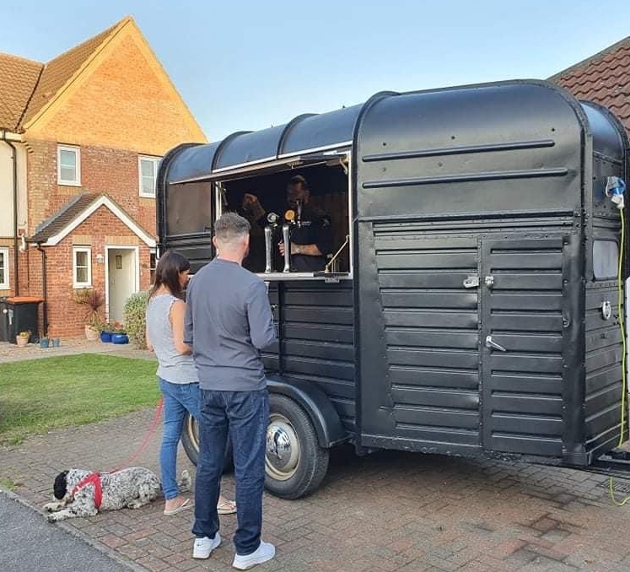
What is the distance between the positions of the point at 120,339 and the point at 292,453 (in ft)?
45.5

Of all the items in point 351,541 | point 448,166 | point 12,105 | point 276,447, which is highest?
point 12,105

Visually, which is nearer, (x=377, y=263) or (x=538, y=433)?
(x=538, y=433)

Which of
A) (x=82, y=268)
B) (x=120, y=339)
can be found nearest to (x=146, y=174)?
(x=82, y=268)

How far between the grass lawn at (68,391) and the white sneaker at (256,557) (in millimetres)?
4293

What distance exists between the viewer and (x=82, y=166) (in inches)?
810

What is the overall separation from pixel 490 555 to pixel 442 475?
1.59 meters

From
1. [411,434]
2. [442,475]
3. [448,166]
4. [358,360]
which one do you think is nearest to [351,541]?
[411,434]

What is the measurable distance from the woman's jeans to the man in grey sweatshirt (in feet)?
2.55

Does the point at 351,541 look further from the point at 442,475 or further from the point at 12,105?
the point at 12,105

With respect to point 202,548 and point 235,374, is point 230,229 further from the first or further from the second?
point 202,548

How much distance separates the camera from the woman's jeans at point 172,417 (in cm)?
484

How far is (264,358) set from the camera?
18.7ft

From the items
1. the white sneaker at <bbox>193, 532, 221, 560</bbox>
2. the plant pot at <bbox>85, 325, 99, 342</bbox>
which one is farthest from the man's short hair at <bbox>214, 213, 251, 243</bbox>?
the plant pot at <bbox>85, 325, 99, 342</bbox>

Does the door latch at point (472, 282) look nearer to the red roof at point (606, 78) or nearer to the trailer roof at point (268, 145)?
the trailer roof at point (268, 145)
